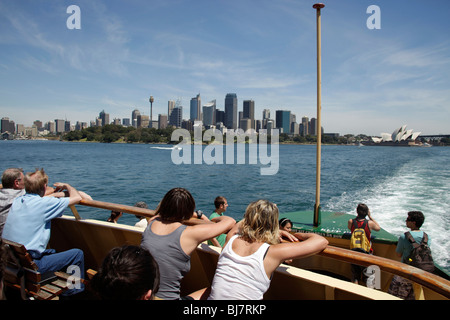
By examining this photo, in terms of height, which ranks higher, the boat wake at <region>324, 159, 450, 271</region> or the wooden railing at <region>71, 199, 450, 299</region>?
the wooden railing at <region>71, 199, 450, 299</region>

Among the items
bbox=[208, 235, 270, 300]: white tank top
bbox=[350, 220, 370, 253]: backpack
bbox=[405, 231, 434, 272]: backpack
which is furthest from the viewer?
bbox=[350, 220, 370, 253]: backpack

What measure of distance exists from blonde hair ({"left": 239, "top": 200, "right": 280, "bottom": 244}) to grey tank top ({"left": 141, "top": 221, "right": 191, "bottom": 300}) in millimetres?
507

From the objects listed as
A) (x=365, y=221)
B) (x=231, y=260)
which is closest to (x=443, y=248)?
(x=365, y=221)

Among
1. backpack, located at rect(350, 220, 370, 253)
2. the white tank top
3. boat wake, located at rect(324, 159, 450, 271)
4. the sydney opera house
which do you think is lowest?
boat wake, located at rect(324, 159, 450, 271)

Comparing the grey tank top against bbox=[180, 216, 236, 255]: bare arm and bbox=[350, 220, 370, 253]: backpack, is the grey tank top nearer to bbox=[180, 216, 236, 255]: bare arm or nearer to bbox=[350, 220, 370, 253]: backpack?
bbox=[180, 216, 236, 255]: bare arm

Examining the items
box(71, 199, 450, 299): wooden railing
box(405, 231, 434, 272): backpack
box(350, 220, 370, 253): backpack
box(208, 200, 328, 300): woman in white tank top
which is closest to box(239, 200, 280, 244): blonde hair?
box(208, 200, 328, 300): woman in white tank top

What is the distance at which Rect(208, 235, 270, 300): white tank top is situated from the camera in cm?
210

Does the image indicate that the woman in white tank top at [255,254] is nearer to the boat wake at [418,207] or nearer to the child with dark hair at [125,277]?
the child with dark hair at [125,277]

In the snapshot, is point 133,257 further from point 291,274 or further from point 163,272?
point 291,274

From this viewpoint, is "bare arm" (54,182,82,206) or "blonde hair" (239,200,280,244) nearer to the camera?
"blonde hair" (239,200,280,244)

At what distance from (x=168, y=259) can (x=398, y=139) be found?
12844 cm

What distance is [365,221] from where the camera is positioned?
5.53 metres

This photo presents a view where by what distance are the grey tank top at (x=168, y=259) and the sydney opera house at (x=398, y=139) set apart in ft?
409
